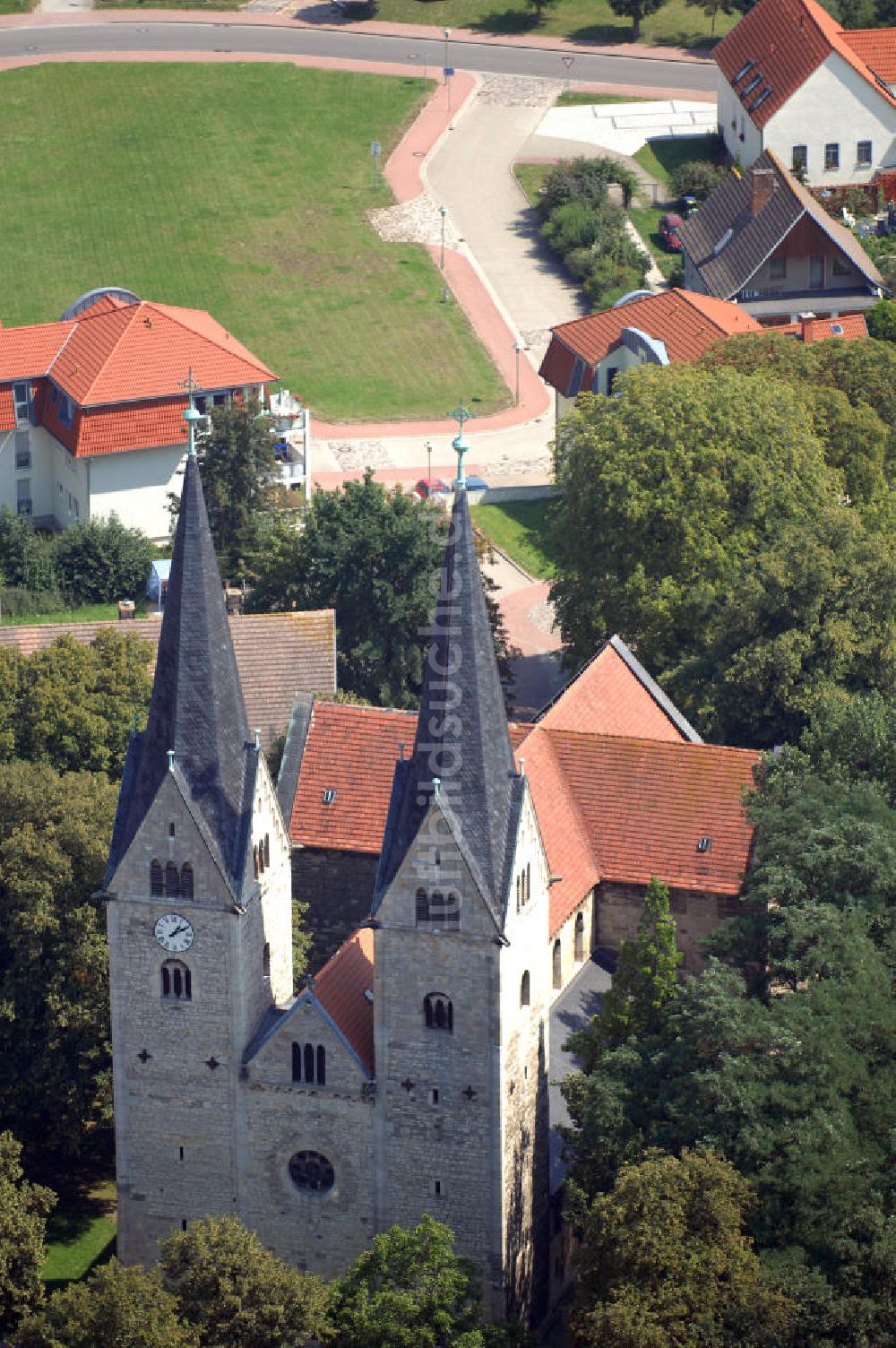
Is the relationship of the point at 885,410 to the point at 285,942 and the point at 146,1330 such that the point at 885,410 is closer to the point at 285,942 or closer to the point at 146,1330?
the point at 285,942

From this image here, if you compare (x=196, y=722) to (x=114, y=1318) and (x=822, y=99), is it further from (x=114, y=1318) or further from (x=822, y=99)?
(x=822, y=99)

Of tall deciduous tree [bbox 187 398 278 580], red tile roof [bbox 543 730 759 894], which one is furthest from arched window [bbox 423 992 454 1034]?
tall deciduous tree [bbox 187 398 278 580]

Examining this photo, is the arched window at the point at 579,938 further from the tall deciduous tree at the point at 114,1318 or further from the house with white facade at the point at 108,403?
the house with white facade at the point at 108,403

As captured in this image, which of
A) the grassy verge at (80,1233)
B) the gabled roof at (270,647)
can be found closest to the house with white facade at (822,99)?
the gabled roof at (270,647)

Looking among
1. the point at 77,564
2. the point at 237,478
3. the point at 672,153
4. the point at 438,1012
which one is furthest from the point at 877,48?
the point at 438,1012

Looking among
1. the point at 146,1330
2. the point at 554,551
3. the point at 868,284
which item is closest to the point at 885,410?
the point at 554,551

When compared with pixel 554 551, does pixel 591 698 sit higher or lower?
lower
